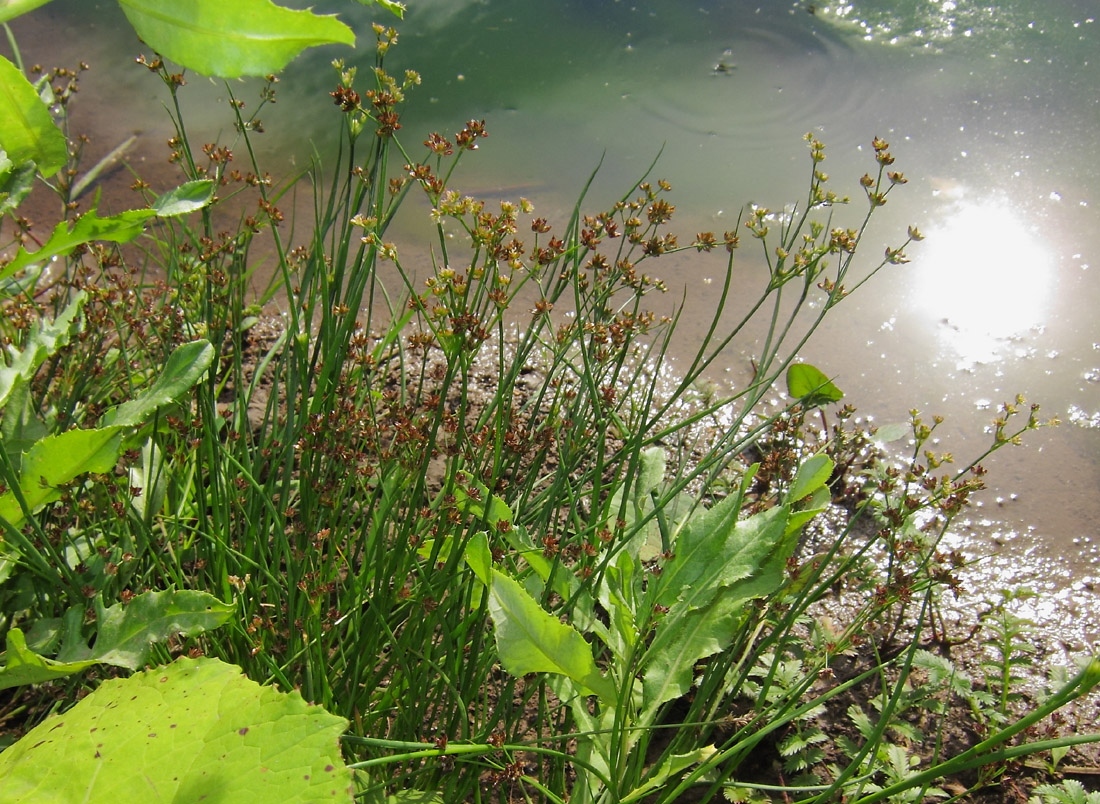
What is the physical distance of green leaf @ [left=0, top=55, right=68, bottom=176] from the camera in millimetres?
1221

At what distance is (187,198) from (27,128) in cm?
29

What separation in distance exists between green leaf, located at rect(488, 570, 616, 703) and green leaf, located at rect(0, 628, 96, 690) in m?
0.69

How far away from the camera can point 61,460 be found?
158cm

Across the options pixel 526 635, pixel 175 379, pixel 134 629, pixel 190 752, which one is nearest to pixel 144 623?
pixel 134 629

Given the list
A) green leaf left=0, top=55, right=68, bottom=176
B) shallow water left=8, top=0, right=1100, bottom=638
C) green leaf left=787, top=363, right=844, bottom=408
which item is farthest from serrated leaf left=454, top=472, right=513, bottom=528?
shallow water left=8, top=0, right=1100, bottom=638

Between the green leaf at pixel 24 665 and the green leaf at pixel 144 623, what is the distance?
5cm

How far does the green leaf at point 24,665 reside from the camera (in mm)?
1386

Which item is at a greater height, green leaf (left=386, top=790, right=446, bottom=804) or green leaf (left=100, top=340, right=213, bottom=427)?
green leaf (left=100, top=340, right=213, bottom=427)

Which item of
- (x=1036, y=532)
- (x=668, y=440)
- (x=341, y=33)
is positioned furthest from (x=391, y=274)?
(x=341, y=33)

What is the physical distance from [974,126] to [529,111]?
2161mm

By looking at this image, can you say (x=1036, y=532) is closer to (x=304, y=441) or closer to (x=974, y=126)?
(x=304, y=441)

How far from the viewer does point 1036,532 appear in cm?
247

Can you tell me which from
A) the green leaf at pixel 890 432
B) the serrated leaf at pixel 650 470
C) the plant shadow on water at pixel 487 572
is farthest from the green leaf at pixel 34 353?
the green leaf at pixel 890 432

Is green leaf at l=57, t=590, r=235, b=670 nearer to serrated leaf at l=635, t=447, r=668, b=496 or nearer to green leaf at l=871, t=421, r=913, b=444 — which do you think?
serrated leaf at l=635, t=447, r=668, b=496
